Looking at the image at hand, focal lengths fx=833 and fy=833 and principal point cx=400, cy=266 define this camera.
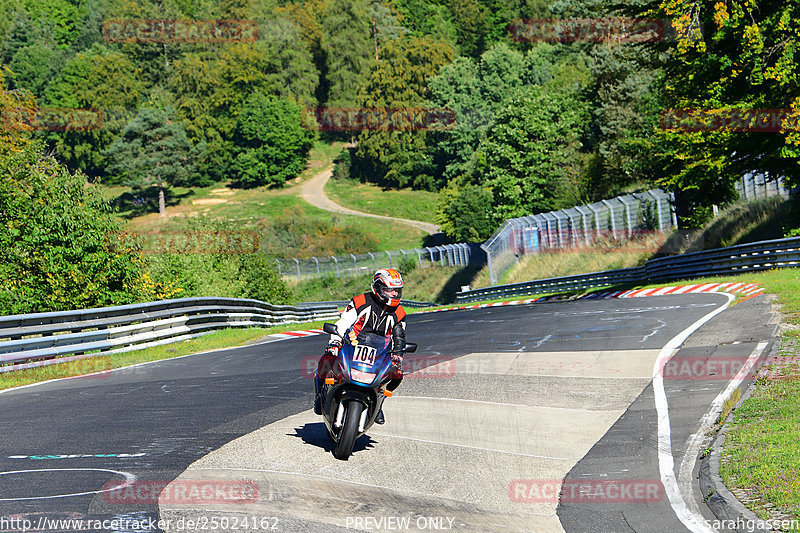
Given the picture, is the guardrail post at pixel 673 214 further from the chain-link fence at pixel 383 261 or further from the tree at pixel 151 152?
the tree at pixel 151 152

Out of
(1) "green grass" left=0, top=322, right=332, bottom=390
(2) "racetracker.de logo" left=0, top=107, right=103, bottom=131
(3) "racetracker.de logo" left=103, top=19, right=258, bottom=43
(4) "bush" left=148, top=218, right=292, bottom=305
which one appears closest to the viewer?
(1) "green grass" left=0, top=322, right=332, bottom=390

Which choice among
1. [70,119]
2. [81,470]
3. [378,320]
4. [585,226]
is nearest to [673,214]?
[585,226]

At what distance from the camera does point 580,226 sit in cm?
4872

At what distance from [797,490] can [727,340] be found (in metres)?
8.45

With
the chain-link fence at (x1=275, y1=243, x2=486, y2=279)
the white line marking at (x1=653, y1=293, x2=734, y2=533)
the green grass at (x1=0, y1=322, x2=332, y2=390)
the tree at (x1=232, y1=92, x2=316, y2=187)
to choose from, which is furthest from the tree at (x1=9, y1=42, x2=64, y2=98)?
the white line marking at (x1=653, y1=293, x2=734, y2=533)

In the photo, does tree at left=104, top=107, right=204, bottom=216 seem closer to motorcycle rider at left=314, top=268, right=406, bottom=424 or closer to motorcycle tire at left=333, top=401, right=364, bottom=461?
motorcycle rider at left=314, top=268, right=406, bottom=424

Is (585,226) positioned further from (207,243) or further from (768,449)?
(768,449)

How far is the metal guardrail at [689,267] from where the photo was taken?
91.8 ft

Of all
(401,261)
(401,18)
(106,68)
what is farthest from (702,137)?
(401,18)

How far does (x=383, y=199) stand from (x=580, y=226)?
2272 inches

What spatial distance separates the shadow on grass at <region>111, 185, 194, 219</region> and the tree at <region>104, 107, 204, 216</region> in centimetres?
130

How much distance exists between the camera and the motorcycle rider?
841 cm

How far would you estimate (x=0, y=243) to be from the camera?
70.6ft

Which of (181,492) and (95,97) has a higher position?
(95,97)
